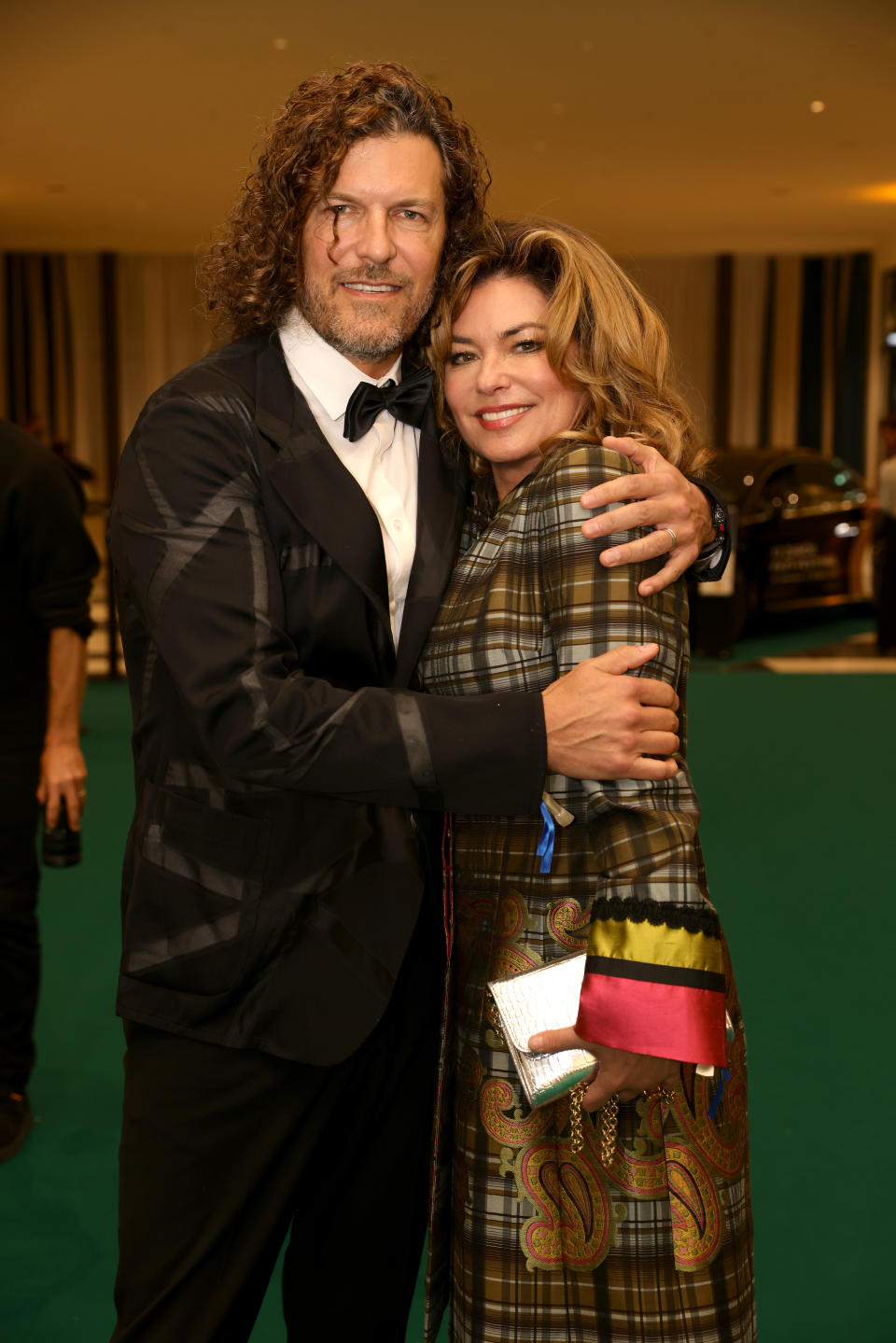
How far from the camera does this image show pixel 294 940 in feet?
4.59

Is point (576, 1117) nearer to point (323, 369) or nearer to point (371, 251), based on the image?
point (323, 369)

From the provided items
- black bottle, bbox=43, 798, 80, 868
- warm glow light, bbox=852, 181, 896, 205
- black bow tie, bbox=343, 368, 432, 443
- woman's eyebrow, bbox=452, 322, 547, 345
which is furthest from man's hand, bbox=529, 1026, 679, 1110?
warm glow light, bbox=852, 181, 896, 205

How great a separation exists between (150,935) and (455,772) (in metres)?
0.43

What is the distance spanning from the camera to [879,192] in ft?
45.0

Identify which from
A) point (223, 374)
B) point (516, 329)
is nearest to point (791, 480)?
point (516, 329)

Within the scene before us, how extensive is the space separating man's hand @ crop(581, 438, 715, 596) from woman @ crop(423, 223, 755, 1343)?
0.02 m

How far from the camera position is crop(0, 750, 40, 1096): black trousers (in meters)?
2.61

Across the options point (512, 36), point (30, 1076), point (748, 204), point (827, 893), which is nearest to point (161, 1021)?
point (30, 1076)

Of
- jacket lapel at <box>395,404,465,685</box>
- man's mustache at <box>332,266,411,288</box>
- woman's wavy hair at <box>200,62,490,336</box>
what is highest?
woman's wavy hair at <box>200,62,490,336</box>

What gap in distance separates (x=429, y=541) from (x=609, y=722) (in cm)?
38

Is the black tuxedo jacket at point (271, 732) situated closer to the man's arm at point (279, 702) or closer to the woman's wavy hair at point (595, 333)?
the man's arm at point (279, 702)

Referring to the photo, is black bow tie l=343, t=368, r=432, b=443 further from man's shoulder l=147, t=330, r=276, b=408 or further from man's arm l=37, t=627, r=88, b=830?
man's arm l=37, t=627, r=88, b=830

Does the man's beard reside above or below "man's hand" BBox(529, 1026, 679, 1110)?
above

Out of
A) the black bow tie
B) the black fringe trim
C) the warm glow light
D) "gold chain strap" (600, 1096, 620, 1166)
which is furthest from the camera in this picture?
the warm glow light
